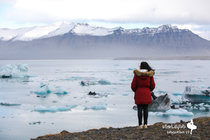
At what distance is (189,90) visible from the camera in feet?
44.7

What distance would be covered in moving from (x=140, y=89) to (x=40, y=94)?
42.7 ft

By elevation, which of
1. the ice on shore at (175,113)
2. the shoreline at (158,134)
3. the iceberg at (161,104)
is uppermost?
the shoreline at (158,134)

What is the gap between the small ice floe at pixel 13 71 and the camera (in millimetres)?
33844

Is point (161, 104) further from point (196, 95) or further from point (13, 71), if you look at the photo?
point (13, 71)

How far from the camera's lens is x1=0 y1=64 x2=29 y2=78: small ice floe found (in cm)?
3384

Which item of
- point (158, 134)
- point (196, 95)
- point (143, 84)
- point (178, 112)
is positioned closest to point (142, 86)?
point (143, 84)

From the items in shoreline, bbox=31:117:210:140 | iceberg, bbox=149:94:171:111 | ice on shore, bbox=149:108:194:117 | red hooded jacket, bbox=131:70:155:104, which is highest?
red hooded jacket, bbox=131:70:155:104

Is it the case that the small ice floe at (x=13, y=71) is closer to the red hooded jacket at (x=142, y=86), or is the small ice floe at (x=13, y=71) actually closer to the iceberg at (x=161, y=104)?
the iceberg at (x=161, y=104)

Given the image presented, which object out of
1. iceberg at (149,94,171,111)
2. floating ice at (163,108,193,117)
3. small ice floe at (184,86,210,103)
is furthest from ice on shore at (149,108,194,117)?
small ice floe at (184,86,210,103)

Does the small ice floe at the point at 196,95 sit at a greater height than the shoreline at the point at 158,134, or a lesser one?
lesser

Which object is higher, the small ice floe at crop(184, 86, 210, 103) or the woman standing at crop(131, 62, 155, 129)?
the woman standing at crop(131, 62, 155, 129)

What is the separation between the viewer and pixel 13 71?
34.3 metres

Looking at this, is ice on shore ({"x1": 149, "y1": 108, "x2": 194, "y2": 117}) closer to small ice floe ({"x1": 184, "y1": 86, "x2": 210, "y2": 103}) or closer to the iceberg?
the iceberg

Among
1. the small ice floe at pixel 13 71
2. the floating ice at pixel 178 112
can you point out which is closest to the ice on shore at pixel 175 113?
the floating ice at pixel 178 112
